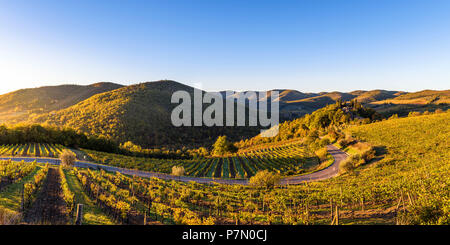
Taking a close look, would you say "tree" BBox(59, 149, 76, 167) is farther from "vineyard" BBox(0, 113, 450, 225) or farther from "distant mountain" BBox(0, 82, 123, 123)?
"distant mountain" BBox(0, 82, 123, 123)

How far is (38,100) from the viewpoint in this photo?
152m

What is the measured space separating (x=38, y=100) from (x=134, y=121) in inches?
4340

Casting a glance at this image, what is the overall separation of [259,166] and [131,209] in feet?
142

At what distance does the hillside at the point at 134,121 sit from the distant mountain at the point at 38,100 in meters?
35.4

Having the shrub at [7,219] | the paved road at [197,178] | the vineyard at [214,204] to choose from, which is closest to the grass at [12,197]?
the vineyard at [214,204]

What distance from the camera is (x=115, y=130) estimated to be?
96.8m

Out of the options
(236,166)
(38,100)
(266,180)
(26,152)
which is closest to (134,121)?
(26,152)

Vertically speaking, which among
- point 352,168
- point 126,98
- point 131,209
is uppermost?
point 126,98

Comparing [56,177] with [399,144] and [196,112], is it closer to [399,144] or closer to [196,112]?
[399,144]

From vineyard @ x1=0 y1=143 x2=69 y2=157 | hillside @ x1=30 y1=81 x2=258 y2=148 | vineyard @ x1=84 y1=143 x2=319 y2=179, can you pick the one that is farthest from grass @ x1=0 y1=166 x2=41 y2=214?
hillside @ x1=30 y1=81 x2=258 y2=148

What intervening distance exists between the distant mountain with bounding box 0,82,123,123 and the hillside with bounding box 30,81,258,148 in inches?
1392

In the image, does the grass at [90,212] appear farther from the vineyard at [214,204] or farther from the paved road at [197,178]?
the paved road at [197,178]

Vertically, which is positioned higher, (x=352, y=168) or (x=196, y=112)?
(x=196, y=112)
